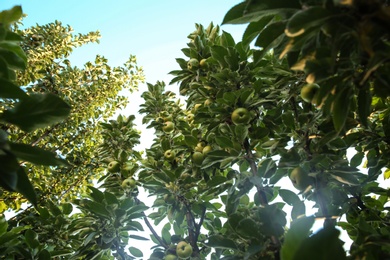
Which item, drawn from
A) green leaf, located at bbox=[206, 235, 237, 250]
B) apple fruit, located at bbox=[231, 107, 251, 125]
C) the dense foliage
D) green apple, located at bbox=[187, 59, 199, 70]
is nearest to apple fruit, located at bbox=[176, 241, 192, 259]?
the dense foliage

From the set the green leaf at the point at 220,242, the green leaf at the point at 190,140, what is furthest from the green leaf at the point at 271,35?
the green leaf at the point at 190,140

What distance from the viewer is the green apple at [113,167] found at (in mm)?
2910

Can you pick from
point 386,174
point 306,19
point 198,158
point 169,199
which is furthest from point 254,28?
point 386,174

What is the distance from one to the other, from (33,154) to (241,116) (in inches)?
57.7

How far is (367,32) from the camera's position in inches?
34.7

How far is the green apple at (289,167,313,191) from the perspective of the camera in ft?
5.97

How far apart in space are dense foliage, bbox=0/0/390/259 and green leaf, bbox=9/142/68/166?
782 millimetres

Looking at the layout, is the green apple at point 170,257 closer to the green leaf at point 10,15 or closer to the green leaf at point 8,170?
the green leaf at point 8,170

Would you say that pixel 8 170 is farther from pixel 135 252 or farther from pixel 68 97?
pixel 68 97

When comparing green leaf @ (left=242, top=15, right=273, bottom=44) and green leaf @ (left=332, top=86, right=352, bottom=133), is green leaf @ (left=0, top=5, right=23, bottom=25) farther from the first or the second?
green leaf @ (left=332, top=86, right=352, bottom=133)

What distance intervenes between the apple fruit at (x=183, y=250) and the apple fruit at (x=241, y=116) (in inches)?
39.4

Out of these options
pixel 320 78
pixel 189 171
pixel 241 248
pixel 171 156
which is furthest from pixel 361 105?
pixel 171 156

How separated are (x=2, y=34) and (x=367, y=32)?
1209 mm

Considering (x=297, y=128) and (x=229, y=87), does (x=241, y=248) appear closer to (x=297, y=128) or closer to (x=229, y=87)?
(x=297, y=128)
